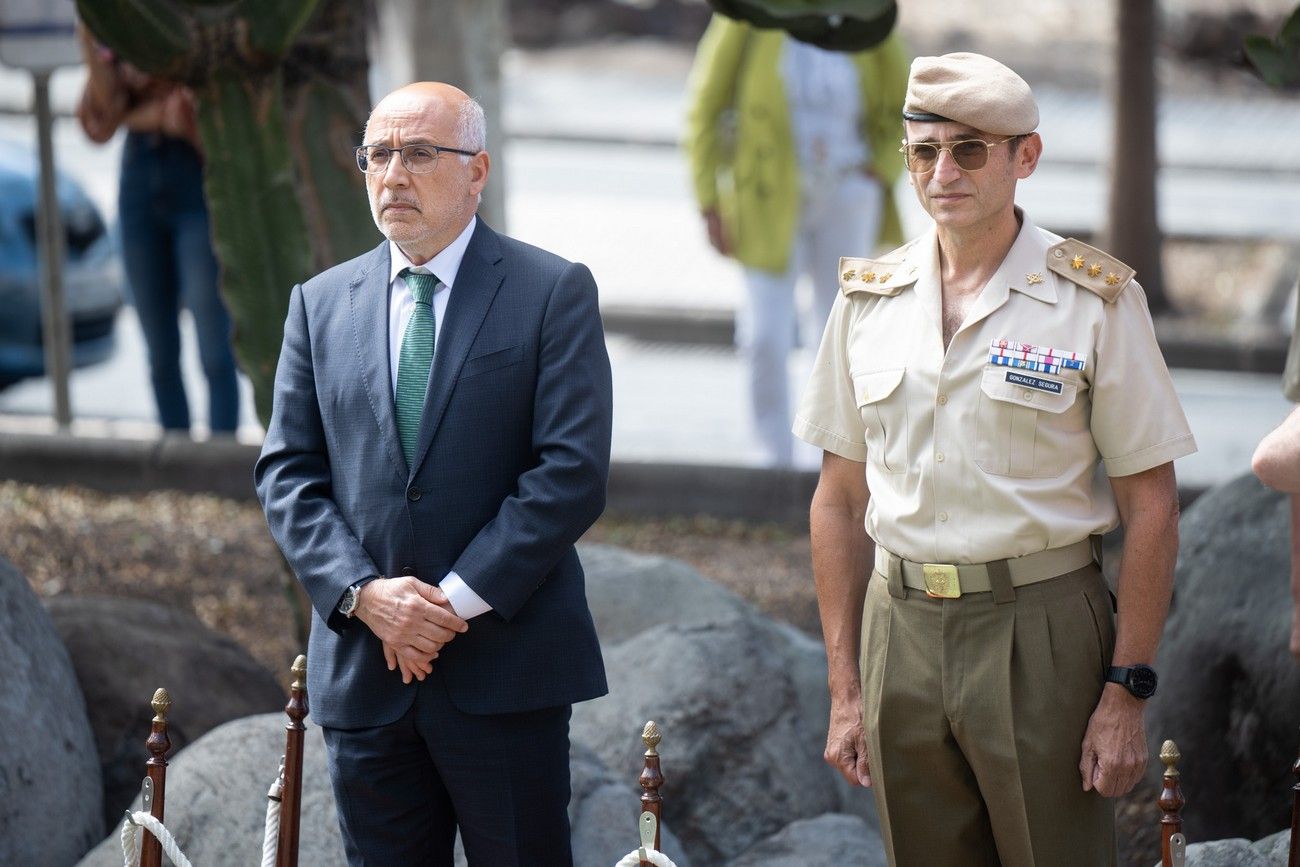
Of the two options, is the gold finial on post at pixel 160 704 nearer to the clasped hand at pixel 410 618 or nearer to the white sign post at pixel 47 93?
the clasped hand at pixel 410 618

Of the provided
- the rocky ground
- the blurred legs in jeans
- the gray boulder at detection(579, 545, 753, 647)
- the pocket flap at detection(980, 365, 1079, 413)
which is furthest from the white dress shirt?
the blurred legs in jeans

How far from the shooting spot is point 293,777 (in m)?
3.14

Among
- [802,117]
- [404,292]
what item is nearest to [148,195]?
[802,117]

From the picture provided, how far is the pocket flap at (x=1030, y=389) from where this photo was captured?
2.87 metres

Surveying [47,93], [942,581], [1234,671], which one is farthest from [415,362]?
[47,93]

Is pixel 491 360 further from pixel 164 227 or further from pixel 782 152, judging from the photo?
pixel 164 227

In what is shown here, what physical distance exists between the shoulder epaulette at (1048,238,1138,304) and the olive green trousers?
1.51ft

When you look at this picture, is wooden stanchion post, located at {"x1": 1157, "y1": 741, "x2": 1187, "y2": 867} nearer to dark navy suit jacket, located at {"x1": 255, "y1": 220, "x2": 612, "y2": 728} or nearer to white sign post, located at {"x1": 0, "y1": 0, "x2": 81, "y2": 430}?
dark navy suit jacket, located at {"x1": 255, "y1": 220, "x2": 612, "y2": 728}

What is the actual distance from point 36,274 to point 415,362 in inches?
239

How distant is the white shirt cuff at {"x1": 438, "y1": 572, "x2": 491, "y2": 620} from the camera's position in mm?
2963

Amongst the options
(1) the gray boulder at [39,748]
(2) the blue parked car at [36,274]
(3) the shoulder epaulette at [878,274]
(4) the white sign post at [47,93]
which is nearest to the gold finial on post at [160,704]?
(1) the gray boulder at [39,748]

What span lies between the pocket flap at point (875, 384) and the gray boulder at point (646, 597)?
1.82m

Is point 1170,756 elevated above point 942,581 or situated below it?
below

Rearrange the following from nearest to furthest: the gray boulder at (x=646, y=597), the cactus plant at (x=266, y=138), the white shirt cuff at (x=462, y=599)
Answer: the white shirt cuff at (x=462, y=599), the cactus plant at (x=266, y=138), the gray boulder at (x=646, y=597)
